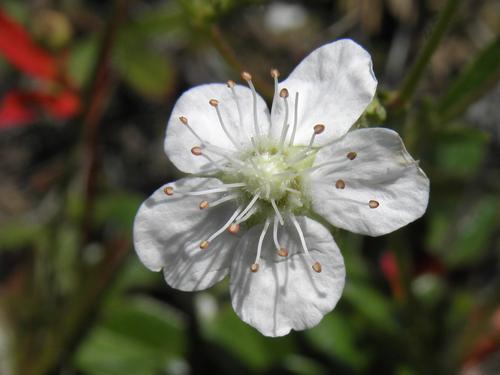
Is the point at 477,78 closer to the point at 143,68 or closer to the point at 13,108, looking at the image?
the point at 143,68

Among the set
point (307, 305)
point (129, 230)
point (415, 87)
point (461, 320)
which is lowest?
point (461, 320)

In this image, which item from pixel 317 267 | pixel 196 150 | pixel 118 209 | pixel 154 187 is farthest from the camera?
pixel 154 187

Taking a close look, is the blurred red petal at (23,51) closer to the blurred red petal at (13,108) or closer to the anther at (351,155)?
the blurred red petal at (13,108)

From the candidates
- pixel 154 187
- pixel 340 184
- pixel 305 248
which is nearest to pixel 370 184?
pixel 340 184

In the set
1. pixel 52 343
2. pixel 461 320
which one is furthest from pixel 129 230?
pixel 461 320

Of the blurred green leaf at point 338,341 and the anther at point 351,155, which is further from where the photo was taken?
the blurred green leaf at point 338,341

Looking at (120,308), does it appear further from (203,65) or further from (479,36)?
(479,36)

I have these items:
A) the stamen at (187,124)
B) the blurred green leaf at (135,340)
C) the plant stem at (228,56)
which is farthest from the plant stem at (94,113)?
the stamen at (187,124)
